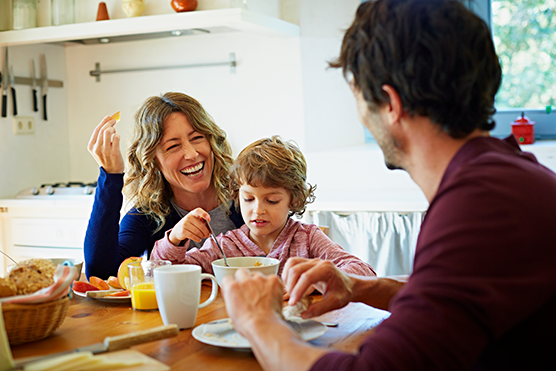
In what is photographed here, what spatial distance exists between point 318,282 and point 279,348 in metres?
0.26

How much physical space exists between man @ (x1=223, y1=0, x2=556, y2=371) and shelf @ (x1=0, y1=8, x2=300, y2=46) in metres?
1.92

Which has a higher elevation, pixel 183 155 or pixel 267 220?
pixel 183 155

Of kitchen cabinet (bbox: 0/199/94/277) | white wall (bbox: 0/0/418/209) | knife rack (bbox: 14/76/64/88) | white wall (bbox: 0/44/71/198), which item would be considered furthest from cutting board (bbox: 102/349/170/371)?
knife rack (bbox: 14/76/64/88)

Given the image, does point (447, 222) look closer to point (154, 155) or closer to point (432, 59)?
point (432, 59)

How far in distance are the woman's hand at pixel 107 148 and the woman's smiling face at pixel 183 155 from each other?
0.20 meters

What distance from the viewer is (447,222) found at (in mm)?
715

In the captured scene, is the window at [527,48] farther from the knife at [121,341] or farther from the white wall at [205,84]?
the knife at [121,341]

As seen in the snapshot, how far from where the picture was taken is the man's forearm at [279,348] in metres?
0.74

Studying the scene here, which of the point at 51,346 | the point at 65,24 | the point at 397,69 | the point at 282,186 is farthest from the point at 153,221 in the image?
the point at 65,24

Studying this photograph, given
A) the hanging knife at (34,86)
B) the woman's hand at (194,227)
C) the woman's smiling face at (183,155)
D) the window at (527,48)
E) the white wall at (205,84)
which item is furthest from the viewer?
the hanging knife at (34,86)

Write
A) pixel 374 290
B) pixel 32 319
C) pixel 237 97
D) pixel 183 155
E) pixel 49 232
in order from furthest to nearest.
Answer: pixel 237 97 < pixel 49 232 < pixel 183 155 < pixel 374 290 < pixel 32 319

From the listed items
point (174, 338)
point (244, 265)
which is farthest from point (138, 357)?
point (244, 265)

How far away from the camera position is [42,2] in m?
3.25

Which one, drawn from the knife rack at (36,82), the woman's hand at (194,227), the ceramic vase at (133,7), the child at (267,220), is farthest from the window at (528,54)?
the knife rack at (36,82)
